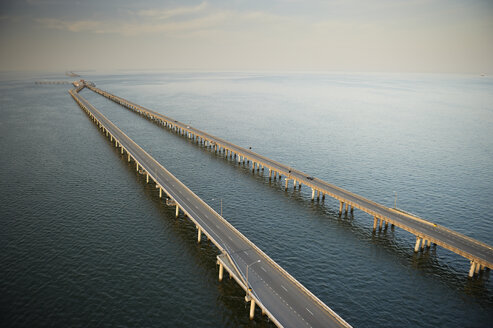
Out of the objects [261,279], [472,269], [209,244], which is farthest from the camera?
[209,244]

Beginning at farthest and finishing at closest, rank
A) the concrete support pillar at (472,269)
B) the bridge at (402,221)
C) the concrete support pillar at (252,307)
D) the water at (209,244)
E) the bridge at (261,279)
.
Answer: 1. the bridge at (402,221)
2. the concrete support pillar at (472,269)
3. the water at (209,244)
4. the concrete support pillar at (252,307)
5. the bridge at (261,279)

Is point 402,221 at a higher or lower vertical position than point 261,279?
higher

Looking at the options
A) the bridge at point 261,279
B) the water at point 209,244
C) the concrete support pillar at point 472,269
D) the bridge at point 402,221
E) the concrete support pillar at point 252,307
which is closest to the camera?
the bridge at point 261,279

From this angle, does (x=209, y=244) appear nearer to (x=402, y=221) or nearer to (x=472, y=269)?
(x=402, y=221)

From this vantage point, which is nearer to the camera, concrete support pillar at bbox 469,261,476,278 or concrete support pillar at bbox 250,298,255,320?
concrete support pillar at bbox 250,298,255,320

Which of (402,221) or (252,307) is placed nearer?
(252,307)

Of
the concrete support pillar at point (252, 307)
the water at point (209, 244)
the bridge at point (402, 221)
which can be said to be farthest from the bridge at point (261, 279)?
the bridge at point (402, 221)

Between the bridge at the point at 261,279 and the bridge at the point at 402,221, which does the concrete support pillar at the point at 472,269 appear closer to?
the bridge at the point at 402,221

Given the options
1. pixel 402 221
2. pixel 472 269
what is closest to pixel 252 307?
pixel 472 269

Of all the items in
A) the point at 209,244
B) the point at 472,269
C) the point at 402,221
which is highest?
the point at 402,221

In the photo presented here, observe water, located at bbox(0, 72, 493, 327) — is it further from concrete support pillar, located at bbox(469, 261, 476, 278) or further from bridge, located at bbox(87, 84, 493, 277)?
bridge, located at bbox(87, 84, 493, 277)

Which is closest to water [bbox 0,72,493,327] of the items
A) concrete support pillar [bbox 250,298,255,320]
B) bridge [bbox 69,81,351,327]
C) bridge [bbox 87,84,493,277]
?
concrete support pillar [bbox 250,298,255,320]

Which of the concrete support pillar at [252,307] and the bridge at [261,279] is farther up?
the bridge at [261,279]
